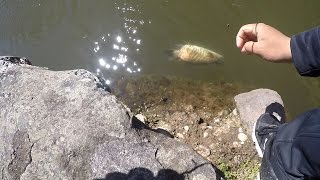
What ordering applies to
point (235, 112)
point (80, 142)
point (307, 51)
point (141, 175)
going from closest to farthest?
1. point (307, 51)
2. point (141, 175)
3. point (80, 142)
4. point (235, 112)

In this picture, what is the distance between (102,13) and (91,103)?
111 inches

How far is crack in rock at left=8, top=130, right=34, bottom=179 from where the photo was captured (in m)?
3.51

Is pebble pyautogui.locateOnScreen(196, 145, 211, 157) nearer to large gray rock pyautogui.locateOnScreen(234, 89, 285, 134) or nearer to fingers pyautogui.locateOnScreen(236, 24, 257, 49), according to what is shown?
large gray rock pyautogui.locateOnScreen(234, 89, 285, 134)

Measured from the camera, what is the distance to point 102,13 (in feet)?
20.4

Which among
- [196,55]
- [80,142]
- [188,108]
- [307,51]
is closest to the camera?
[307,51]

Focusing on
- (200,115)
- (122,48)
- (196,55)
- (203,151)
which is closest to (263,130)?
(203,151)

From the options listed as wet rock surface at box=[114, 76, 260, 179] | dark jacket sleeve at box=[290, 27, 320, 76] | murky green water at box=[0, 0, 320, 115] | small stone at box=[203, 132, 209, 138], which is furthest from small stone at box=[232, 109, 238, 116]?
dark jacket sleeve at box=[290, 27, 320, 76]

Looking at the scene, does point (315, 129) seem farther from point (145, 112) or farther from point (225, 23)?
point (225, 23)

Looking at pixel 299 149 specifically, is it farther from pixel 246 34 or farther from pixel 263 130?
pixel 263 130

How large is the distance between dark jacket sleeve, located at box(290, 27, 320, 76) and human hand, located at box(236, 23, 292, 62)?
9 centimetres

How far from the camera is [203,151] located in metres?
4.41

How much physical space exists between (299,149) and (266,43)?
2.61 feet

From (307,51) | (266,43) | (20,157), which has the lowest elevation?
(20,157)

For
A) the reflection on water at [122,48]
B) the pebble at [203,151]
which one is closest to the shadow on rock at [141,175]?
the pebble at [203,151]
